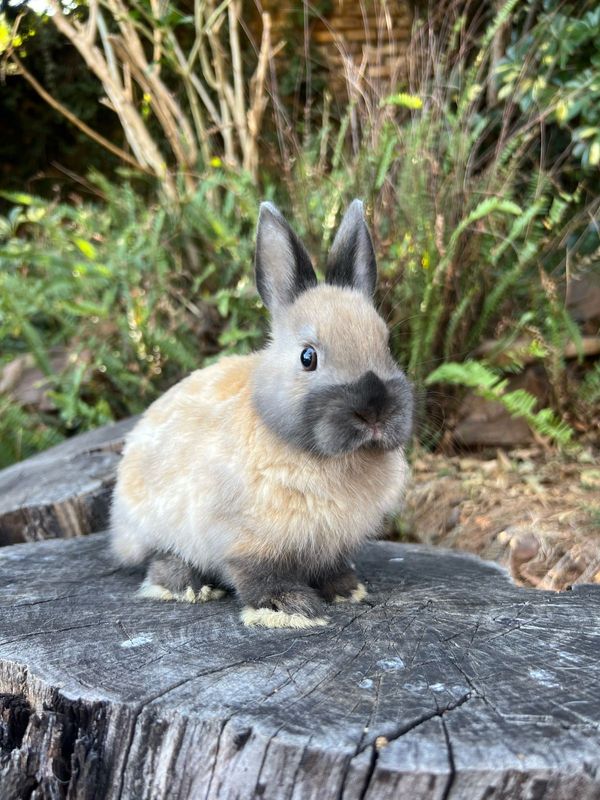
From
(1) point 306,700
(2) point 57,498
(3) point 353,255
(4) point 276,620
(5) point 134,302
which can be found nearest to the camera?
(1) point 306,700

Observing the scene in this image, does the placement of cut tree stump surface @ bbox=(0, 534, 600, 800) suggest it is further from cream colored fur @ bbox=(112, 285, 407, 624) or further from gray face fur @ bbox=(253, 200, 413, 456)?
gray face fur @ bbox=(253, 200, 413, 456)

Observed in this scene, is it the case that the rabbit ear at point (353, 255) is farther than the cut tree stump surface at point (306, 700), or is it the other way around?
the rabbit ear at point (353, 255)

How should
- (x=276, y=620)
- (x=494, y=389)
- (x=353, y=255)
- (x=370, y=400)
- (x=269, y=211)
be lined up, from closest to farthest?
(x=370, y=400)
(x=276, y=620)
(x=269, y=211)
(x=353, y=255)
(x=494, y=389)

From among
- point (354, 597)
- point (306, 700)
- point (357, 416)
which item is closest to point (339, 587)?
point (354, 597)

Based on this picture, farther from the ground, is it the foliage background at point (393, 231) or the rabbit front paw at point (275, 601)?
the foliage background at point (393, 231)

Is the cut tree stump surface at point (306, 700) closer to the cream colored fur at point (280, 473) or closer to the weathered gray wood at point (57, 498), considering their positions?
the cream colored fur at point (280, 473)

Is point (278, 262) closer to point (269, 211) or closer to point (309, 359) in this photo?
point (269, 211)

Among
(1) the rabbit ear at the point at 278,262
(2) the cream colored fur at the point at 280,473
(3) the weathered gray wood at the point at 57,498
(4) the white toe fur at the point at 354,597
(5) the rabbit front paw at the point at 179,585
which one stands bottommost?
(3) the weathered gray wood at the point at 57,498

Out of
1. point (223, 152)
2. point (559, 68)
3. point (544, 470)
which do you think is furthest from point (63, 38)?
point (544, 470)

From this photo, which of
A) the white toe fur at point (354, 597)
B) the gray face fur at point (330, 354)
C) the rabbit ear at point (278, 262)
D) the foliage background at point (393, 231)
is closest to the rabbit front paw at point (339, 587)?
the white toe fur at point (354, 597)
